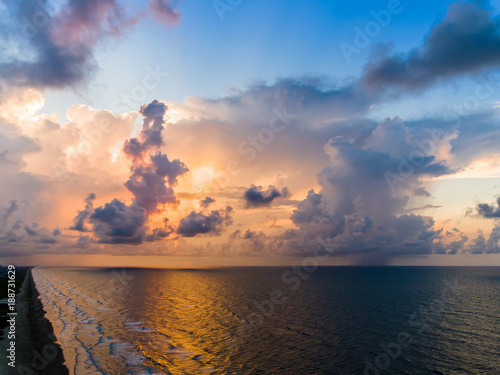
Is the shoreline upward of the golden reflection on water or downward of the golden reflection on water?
upward

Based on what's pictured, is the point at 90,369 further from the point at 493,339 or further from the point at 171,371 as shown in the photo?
the point at 493,339

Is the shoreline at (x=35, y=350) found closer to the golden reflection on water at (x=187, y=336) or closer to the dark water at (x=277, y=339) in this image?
the dark water at (x=277, y=339)

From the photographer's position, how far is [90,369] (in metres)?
41.2

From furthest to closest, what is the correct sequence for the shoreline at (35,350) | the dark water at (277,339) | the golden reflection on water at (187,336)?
the golden reflection on water at (187,336)
the dark water at (277,339)
the shoreline at (35,350)

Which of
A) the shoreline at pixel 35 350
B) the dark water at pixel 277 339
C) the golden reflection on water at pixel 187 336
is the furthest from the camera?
the golden reflection on water at pixel 187 336

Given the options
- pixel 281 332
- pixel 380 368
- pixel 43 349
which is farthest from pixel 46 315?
pixel 380 368

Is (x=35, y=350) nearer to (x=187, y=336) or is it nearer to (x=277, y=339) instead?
(x=187, y=336)

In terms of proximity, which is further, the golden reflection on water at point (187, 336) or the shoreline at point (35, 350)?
the golden reflection on water at point (187, 336)

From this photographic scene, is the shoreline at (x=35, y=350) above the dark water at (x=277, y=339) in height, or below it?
above

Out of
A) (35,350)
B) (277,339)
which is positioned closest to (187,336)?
(277,339)

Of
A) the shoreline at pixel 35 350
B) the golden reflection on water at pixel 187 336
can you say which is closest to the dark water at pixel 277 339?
the golden reflection on water at pixel 187 336

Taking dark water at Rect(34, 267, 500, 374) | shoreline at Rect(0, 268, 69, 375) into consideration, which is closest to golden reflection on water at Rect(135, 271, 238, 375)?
dark water at Rect(34, 267, 500, 374)

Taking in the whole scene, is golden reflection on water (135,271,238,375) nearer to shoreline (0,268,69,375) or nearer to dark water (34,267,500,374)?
dark water (34,267,500,374)

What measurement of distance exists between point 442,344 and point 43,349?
7061 centimetres
